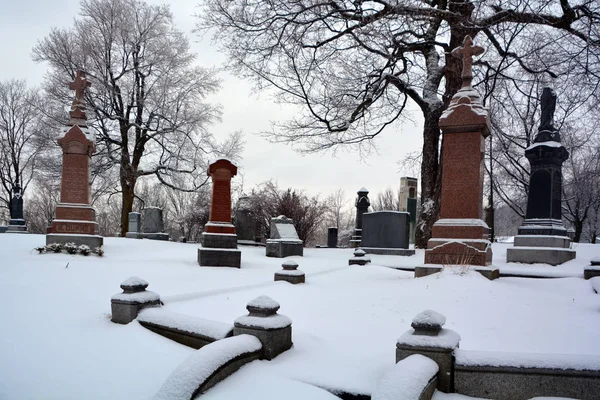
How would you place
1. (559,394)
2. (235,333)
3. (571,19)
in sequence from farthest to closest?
(571,19)
(235,333)
(559,394)

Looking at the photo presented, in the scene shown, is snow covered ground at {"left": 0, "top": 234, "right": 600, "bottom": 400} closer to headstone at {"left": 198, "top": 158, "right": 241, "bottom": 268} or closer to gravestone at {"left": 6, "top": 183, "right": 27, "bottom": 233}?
headstone at {"left": 198, "top": 158, "right": 241, "bottom": 268}

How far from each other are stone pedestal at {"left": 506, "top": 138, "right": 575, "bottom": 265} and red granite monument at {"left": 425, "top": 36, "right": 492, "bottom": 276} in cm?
321

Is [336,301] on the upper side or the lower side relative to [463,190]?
lower

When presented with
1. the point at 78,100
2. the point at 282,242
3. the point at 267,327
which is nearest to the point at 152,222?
the point at 78,100

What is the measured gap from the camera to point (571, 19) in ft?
29.7

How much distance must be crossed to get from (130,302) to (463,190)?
6.28 m

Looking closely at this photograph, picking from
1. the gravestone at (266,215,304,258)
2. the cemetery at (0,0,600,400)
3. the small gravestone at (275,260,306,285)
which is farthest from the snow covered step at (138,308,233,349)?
the gravestone at (266,215,304,258)

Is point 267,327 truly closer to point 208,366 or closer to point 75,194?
point 208,366

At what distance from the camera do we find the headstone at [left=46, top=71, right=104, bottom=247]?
1154 centimetres

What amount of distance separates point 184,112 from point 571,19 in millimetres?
19484

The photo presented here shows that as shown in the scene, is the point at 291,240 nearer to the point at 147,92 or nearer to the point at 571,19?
the point at 571,19

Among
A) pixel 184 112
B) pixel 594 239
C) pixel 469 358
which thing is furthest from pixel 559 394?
pixel 594 239

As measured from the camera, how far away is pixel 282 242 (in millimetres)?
14125

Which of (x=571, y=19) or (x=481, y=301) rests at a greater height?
(x=571, y=19)
